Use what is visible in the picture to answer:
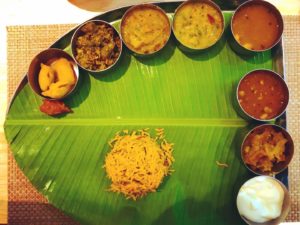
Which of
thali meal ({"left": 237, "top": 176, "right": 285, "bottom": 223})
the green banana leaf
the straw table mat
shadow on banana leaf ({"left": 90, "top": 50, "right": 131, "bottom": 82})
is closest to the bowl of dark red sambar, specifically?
the green banana leaf

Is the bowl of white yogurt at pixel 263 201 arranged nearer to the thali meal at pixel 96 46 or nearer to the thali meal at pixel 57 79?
the thali meal at pixel 96 46

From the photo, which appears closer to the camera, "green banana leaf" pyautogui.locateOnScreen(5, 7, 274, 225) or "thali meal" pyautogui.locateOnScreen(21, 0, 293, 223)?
"thali meal" pyautogui.locateOnScreen(21, 0, 293, 223)

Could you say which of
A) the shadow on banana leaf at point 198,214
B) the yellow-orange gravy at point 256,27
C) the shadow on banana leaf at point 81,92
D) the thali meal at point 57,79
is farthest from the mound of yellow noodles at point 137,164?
the yellow-orange gravy at point 256,27

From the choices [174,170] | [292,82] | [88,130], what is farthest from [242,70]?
[88,130]

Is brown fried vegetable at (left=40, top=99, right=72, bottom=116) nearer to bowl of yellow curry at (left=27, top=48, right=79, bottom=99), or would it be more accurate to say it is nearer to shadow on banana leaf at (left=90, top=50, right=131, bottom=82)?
bowl of yellow curry at (left=27, top=48, right=79, bottom=99)

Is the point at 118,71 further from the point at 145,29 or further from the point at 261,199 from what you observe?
the point at 261,199

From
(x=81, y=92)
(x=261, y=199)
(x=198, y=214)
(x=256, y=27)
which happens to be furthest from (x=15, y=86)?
(x=261, y=199)
